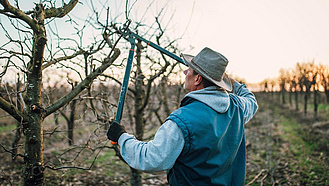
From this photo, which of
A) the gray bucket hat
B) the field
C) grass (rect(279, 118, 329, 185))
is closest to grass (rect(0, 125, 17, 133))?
the field

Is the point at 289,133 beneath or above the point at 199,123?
beneath

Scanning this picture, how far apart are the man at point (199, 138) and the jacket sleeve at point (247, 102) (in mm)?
266

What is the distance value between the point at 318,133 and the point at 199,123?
1453 centimetres

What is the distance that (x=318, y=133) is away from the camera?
13.3m

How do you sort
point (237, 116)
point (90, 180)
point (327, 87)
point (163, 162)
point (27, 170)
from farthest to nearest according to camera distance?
point (327, 87)
point (90, 180)
point (27, 170)
point (237, 116)
point (163, 162)

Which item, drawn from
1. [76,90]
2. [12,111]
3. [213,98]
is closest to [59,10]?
[76,90]

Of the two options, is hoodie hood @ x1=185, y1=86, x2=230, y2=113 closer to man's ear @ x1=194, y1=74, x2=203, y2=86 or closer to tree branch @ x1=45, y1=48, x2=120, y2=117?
man's ear @ x1=194, y1=74, x2=203, y2=86

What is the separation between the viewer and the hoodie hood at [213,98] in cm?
178

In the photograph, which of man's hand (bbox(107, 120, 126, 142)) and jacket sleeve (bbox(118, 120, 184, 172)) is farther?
man's hand (bbox(107, 120, 126, 142))

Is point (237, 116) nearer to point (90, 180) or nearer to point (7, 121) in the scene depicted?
point (90, 180)

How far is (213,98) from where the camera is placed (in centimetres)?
182

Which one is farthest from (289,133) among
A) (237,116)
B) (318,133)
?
(237,116)

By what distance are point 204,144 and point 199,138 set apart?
0.18ft

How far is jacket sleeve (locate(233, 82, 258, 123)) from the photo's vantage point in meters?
2.33
